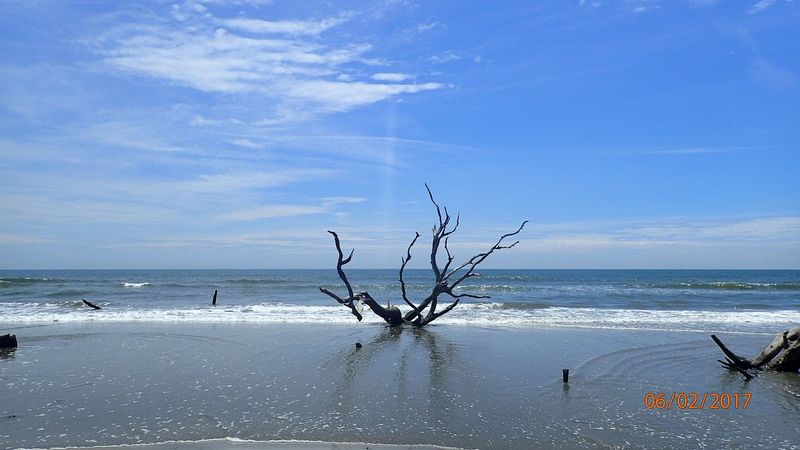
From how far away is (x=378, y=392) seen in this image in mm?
8930

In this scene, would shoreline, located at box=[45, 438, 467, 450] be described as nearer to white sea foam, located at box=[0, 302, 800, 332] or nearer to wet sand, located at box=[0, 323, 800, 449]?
wet sand, located at box=[0, 323, 800, 449]

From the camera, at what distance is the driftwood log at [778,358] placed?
34.7 ft

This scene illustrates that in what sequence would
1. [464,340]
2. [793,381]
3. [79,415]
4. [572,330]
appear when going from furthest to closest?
[572,330] → [464,340] → [793,381] → [79,415]

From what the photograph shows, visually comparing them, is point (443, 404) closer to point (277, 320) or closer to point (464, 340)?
point (464, 340)

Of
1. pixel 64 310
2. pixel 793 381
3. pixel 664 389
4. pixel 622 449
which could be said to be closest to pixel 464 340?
pixel 664 389

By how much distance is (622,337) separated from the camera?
1524 centimetres

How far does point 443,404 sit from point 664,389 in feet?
13.8

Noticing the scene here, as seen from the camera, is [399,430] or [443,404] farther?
[443,404]

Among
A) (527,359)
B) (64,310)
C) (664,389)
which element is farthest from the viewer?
(64,310)
